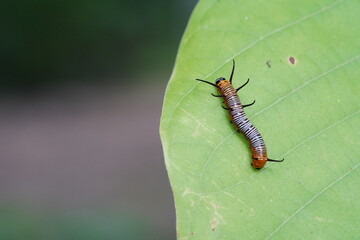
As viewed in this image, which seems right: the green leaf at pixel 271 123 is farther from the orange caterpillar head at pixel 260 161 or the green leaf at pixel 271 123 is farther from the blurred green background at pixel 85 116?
the blurred green background at pixel 85 116

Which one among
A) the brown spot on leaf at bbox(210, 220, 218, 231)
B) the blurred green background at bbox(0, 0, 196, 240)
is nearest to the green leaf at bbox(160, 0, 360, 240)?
the brown spot on leaf at bbox(210, 220, 218, 231)

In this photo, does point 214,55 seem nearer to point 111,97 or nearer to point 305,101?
point 305,101

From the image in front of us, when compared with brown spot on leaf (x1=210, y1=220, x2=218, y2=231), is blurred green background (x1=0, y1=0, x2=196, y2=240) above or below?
below

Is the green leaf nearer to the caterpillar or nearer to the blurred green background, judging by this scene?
the caterpillar

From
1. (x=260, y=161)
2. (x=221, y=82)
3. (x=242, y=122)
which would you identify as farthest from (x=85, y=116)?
(x=260, y=161)

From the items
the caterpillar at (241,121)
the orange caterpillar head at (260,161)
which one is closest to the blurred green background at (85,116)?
the caterpillar at (241,121)
